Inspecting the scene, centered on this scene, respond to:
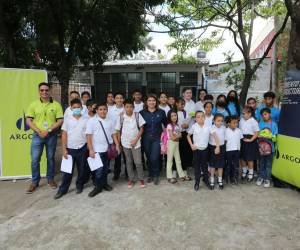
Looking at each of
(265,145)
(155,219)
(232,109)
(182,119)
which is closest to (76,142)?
(155,219)

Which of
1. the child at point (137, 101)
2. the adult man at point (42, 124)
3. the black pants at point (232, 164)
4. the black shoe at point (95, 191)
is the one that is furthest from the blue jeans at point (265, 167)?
the adult man at point (42, 124)

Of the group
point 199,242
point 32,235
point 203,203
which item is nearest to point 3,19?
point 32,235

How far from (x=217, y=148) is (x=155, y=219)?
159cm

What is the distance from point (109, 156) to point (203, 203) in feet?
5.56

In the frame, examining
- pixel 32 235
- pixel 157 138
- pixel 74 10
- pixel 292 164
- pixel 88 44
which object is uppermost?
pixel 74 10

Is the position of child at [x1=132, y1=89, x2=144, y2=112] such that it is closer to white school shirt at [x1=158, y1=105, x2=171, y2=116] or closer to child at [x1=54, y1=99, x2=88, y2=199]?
white school shirt at [x1=158, y1=105, x2=171, y2=116]

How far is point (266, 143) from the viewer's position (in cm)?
484

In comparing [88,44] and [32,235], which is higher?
[88,44]

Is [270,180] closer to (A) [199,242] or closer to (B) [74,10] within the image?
(A) [199,242]

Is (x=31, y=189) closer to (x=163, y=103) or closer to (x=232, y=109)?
(x=163, y=103)

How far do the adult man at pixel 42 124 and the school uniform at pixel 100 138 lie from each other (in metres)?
0.78

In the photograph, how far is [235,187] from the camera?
492 centimetres

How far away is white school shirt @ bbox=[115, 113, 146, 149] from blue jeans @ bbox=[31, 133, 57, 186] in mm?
1165

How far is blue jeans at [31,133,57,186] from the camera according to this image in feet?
16.4
